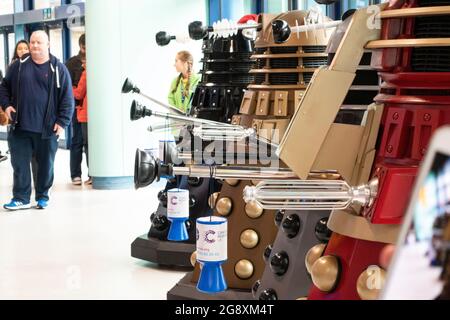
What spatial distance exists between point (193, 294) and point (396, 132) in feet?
5.30

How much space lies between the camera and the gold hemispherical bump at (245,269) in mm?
2941

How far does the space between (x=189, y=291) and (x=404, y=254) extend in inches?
96.3

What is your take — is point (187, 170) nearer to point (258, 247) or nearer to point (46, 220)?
point (258, 247)

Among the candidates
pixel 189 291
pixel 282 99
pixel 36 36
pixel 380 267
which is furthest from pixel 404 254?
pixel 36 36

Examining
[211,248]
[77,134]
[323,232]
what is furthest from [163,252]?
[77,134]

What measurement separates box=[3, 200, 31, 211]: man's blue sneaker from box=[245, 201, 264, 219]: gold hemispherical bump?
3.70 metres

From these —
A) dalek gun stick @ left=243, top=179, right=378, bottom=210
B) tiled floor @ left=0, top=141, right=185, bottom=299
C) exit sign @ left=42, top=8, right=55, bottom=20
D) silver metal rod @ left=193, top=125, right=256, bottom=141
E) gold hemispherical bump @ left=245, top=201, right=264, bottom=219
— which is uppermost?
exit sign @ left=42, top=8, right=55, bottom=20

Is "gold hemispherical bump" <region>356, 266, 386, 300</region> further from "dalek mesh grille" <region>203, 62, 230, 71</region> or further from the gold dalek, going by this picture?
"dalek mesh grille" <region>203, 62, 230, 71</region>

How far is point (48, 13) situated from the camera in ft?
43.2

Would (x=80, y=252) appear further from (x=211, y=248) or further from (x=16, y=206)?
(x=211, y=248)

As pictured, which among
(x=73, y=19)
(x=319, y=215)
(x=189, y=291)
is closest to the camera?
(x=319, y=215)

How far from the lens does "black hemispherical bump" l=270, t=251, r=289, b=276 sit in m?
2.24

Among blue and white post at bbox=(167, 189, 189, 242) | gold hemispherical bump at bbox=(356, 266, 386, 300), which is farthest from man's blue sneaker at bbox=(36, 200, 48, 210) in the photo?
A: gold hemispherical bump at bbox=(356, 266, 386, 300)
